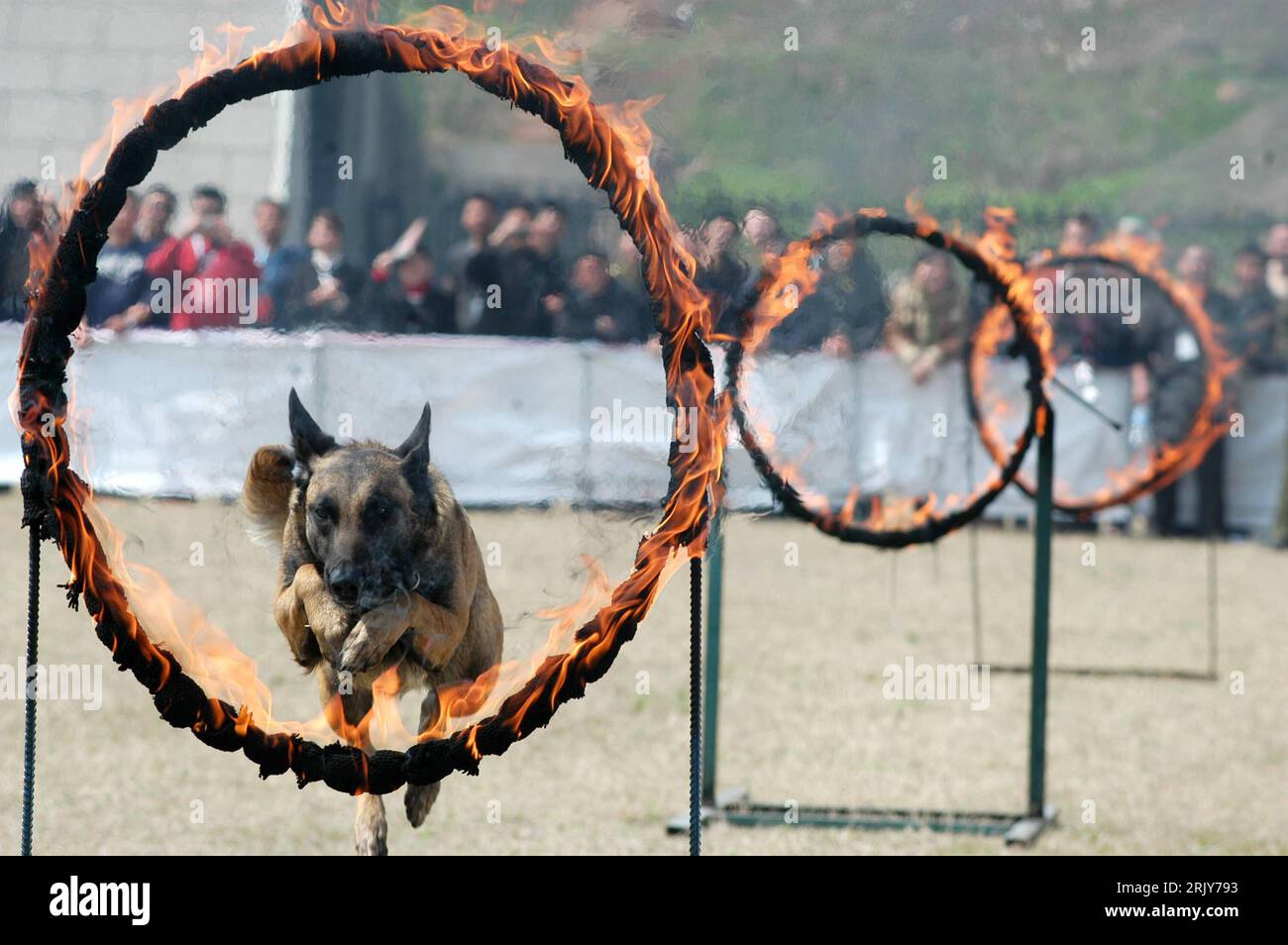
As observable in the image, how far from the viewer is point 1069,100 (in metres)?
42.8

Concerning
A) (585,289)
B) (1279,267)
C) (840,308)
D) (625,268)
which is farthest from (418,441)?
(1279,267)

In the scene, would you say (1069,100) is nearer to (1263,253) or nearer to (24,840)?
(1263,253)

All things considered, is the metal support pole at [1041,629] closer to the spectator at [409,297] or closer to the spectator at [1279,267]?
the spectator at [409,297]

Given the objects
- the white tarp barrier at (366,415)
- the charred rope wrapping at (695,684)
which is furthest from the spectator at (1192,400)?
the charred rope wrapping at (695,684)

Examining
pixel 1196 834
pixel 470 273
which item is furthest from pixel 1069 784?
pixel 470 273

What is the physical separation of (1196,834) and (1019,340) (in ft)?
8.31

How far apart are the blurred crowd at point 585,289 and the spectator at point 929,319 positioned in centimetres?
2

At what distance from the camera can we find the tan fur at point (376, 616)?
211 inches

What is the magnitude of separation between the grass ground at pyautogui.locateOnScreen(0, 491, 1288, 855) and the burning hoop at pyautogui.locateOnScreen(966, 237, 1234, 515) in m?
1.13

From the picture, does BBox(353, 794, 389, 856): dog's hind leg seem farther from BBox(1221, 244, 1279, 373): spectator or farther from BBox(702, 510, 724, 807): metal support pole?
BBox(1221, 244, 1279, 373): spectator

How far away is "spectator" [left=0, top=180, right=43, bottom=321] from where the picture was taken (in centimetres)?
621

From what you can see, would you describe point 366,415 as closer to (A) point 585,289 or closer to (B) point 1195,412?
(A) point 585,289

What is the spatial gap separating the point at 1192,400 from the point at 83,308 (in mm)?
15899

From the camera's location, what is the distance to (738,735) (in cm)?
1104
